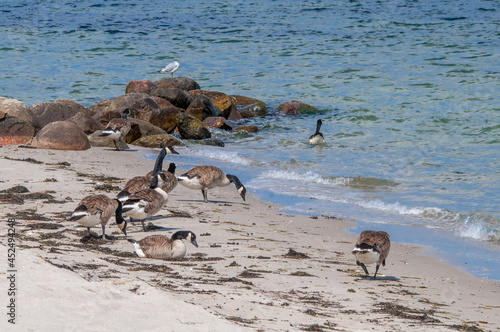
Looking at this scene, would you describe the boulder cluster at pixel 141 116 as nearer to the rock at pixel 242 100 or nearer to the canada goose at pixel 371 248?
the rock at pixel 242 100

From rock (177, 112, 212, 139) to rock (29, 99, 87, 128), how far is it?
10.5ft

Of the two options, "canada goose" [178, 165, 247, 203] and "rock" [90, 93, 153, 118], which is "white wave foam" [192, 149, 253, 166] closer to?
"rock" [90, 93, 153, 118]

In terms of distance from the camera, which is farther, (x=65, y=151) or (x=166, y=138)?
(x=166, y=138)

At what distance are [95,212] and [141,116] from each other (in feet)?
43.4

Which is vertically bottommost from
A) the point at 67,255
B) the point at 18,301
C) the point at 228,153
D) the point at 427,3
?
the point at 228,153

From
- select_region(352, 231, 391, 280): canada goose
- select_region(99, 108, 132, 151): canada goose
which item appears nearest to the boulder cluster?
select_region(99, 108, 132, 151): canada goose

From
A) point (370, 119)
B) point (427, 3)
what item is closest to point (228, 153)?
point (370, 119)

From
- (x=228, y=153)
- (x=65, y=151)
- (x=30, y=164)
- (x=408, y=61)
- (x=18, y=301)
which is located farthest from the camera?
(x=408, y=61)

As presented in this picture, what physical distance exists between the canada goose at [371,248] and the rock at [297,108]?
15996 mm

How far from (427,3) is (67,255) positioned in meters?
42.1

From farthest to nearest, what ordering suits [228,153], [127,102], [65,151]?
1. [127,102]
2. [228,153]
3. [65,151]

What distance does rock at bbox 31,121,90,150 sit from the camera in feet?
51.0

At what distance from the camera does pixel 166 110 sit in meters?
20.4

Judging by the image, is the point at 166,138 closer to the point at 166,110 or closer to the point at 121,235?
the point at 166,110
